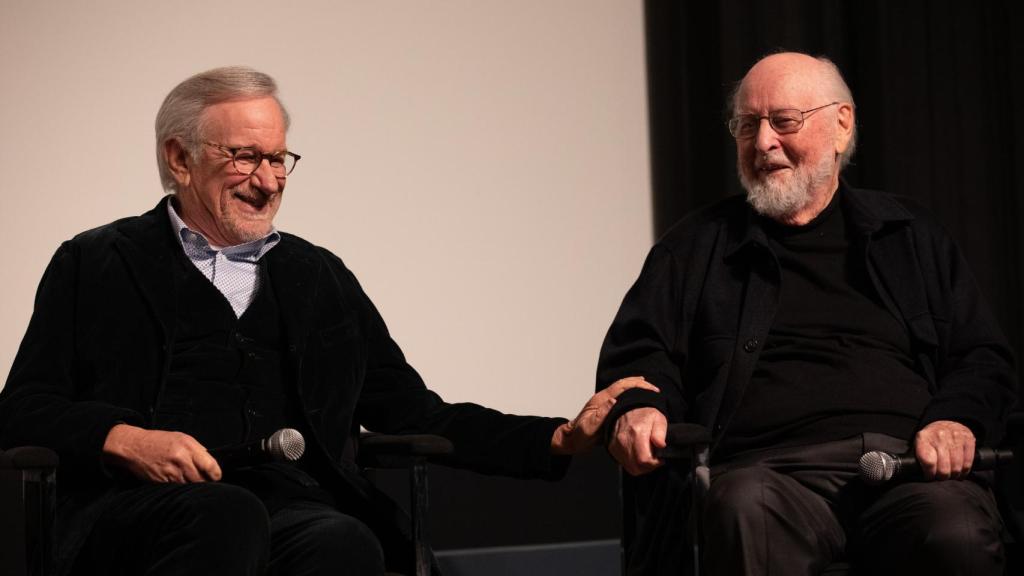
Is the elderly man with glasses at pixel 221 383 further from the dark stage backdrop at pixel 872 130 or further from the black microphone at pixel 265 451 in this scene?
the dark stage backdrop at pixel 872 130

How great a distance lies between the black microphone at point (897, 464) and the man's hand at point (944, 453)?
15mm

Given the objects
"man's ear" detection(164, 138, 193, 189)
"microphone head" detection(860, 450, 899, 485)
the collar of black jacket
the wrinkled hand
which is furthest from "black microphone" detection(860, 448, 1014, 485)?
"man's ear" detection(164, 138, 193, 189)

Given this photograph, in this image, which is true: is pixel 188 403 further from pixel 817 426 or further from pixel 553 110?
pixel 553 110

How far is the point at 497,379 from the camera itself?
13.3 feet

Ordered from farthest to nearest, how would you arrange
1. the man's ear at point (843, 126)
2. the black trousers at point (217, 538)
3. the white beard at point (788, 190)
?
the man's ear at point (843, 126), the white beard at point (788, 190), the black trousers at point (217, 538)

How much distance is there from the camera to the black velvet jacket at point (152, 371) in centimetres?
267

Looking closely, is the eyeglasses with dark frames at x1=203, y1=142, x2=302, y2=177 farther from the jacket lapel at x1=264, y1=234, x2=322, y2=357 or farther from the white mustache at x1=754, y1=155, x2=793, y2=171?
the white mustache at x1=754, y1=155, x2=793, y2=171

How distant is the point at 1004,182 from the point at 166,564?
2.85 meters

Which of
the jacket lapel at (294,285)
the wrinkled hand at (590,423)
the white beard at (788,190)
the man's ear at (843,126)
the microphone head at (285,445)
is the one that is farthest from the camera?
the man's ear at (843,126)

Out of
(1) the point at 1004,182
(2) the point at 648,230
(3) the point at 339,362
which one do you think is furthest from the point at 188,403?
(1) the point at 1004,182

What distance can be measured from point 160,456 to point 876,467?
1.28 meters

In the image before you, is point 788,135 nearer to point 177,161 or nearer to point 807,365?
point 807,365

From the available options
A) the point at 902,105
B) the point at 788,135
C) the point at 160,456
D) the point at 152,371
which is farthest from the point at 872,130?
the point at 160,456

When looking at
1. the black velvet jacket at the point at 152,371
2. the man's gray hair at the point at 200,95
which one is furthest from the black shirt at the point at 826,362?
the man's gray hair at the point at 200,95
